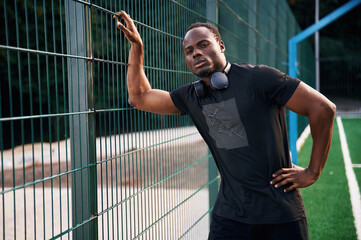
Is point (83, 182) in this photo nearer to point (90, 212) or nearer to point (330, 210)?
point (90, 212)

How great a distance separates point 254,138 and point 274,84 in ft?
1.11

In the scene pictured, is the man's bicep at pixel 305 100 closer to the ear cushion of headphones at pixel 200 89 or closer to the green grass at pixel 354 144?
the ear cushion of headphones at pixel 200 89

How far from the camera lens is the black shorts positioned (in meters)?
2.60

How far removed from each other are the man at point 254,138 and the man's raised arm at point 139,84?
0.02 metres

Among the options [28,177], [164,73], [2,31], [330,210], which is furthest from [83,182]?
[2,31]

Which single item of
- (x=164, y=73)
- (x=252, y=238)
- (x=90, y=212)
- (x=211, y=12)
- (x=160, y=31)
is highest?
(x=211, y=12)

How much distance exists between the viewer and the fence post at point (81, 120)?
2.49 meters

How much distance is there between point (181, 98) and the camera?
3.01 m

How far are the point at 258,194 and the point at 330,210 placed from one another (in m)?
4.23

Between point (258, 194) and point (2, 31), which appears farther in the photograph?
point (2, 31)

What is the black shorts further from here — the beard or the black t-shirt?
the beard

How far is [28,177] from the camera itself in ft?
34.2

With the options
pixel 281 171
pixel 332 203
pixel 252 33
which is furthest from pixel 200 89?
pixel 332 203

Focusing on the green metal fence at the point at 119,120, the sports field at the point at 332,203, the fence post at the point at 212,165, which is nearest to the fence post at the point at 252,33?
the green metal fence at the point at 119,120
